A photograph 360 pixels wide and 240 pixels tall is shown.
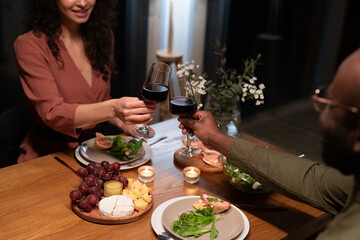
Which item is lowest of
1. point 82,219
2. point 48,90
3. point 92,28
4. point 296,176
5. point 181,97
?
point 82,219

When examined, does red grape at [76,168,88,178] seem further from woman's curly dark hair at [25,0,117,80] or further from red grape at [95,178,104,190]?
woman's curly dark hair at [25,0,117,80]

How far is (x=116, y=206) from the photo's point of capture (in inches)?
59.2

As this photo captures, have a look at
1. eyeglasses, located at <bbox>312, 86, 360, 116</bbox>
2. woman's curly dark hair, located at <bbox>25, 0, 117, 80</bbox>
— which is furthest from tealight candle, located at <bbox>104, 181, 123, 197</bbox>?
woman's curly dark hair, located at <bbox>25, 0, 117, 80</bbox>

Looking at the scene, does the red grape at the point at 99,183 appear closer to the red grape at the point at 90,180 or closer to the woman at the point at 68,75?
the red grape at the point at 90,180

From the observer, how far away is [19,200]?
1.60m

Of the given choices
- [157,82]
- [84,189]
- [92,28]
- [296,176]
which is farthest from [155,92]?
[92,28]

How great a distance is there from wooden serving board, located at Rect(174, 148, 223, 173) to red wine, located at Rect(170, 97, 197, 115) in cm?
33

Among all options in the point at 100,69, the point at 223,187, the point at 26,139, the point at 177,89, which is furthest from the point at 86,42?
the point at 223,187

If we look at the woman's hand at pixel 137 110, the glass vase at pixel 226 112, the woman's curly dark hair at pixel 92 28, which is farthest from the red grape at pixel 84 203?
the woman's curly dark hair at pixel 92 28

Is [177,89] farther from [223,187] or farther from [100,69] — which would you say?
[100,69]

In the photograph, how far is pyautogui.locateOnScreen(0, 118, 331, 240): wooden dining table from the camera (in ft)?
4.76

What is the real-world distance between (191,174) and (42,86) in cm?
85

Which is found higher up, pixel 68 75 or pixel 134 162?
pixel 68 75

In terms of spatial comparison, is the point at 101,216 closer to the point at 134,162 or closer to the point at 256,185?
the point at 134,162
